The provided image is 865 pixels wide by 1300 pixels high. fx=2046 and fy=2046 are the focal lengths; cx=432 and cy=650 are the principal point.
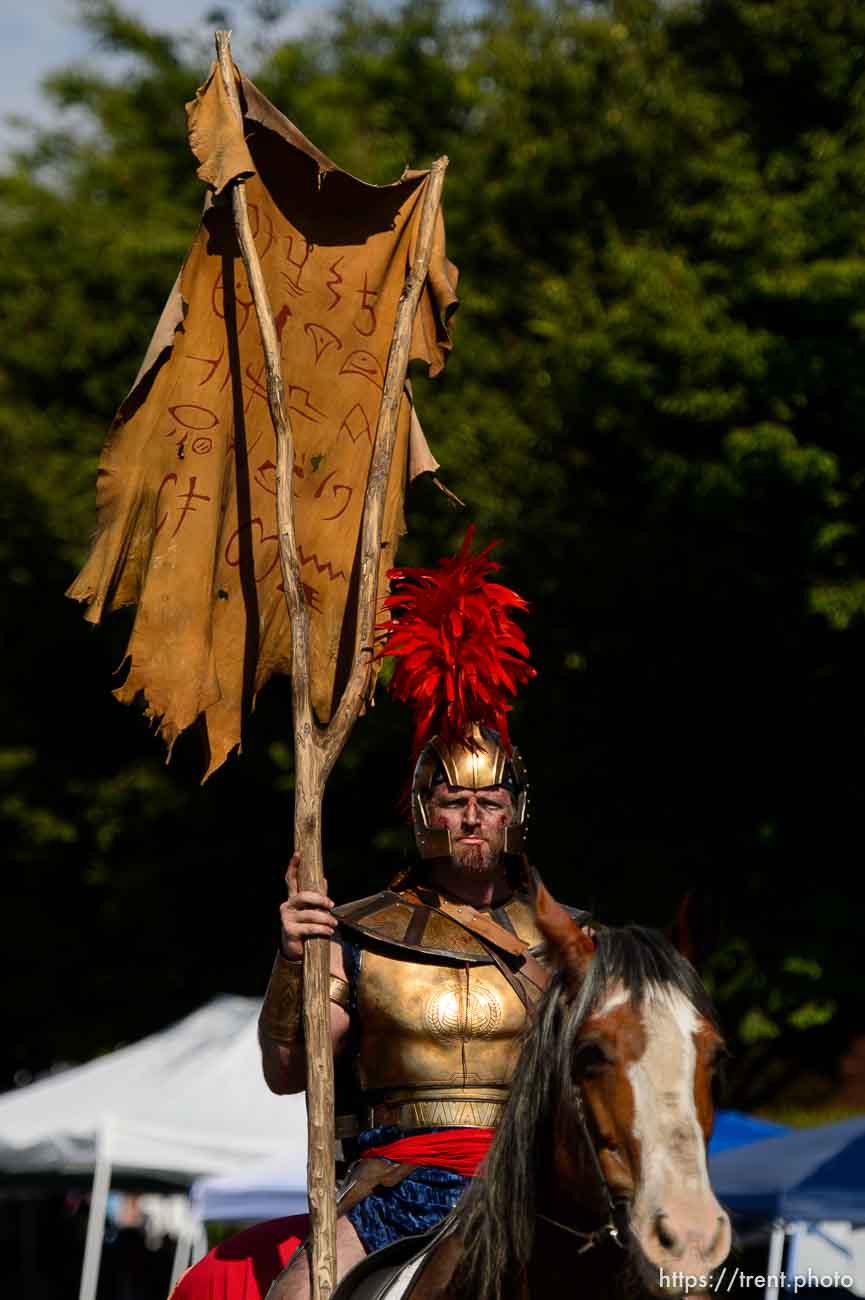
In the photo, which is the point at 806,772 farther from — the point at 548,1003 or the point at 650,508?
the point at 548,1003

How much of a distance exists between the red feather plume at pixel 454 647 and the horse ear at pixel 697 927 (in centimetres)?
157

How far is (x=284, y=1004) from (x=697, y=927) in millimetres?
1403

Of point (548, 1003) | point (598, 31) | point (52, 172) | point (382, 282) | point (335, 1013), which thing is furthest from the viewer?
point (52, 172)

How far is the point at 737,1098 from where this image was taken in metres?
16.4

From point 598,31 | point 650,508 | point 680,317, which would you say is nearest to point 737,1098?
point 650,508

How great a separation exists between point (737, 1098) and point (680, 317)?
257 inches

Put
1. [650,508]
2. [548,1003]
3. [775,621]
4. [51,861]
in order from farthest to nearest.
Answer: [51,861]
[650,508]
[775,621]
[548,1003]

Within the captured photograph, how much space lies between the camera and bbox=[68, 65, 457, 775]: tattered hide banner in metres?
5.43

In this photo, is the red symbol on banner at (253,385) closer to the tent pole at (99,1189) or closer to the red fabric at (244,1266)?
the red fabric at (244,1266)

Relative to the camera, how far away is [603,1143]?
351cm

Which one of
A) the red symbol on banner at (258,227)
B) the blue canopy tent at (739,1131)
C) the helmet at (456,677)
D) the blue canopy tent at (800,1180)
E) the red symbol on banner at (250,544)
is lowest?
the blue canopy tent at (800,1180)

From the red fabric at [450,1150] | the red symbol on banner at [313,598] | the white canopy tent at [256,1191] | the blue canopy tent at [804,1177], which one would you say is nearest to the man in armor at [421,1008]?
the red fabric at [450,1150]

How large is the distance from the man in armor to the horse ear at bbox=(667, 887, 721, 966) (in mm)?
930

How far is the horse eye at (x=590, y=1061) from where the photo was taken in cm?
355
